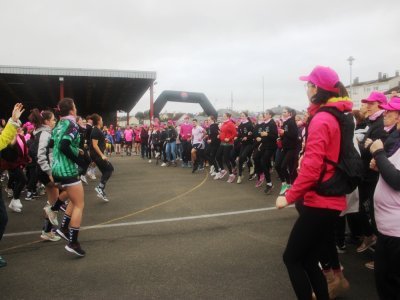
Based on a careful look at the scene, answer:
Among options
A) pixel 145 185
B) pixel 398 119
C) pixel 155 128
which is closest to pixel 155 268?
pixel 398 119

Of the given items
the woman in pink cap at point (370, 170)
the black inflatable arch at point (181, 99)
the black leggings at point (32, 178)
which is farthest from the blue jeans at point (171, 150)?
the black inflatable arch at point (181, 99)

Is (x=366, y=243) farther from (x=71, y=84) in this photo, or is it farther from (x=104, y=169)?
(x=71, y=84)

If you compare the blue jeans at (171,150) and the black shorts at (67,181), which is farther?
the blue jeans at (171,150)

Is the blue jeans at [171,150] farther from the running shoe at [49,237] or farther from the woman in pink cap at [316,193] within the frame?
the woman in pink cap at [316,193]

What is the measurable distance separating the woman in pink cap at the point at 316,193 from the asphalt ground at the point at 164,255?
2.76 feet

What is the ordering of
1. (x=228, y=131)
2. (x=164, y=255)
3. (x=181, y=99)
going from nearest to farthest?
(x=164, y=255)
(x=228, y=131)
(x=181, y=99)

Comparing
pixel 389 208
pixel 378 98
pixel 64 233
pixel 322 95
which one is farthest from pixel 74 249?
pixel 378 98

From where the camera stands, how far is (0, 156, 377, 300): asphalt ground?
3723 mm

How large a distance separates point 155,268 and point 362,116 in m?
3.49

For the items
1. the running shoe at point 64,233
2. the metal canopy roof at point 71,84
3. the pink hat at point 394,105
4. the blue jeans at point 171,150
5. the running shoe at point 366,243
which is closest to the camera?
the pink hat at point 394,105

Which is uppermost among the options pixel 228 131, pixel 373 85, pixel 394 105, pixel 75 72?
pixel 373 85

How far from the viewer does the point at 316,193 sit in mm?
2707

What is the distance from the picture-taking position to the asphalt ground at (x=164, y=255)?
3.72m

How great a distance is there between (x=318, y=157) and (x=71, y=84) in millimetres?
27763
